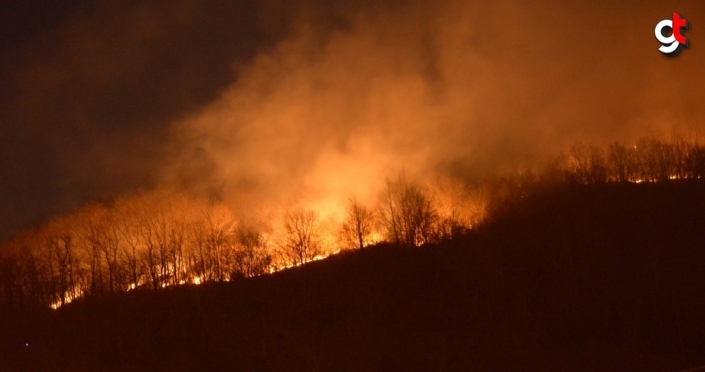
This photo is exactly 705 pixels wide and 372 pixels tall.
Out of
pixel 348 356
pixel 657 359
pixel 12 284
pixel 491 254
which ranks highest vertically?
pixel 12 284

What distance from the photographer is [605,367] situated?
22.8 metres

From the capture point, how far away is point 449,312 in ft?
133

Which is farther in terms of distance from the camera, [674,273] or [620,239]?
[620,239]

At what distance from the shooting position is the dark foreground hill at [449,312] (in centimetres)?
2734

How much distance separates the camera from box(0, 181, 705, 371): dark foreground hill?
27.3 m

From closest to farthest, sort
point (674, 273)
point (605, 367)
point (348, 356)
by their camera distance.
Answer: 1. point (605, 367)
2. point (348, 356)
3. point (674, 273)

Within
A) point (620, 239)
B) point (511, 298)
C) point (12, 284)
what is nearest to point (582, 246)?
point (620, 239)

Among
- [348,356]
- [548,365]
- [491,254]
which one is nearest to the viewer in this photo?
[548,365]

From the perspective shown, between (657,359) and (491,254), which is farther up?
(491,254)

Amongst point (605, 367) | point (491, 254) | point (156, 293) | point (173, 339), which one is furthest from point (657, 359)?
point (156, 293)

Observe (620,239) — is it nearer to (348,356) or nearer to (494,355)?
(494,355)

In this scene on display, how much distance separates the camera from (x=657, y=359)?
25656mm

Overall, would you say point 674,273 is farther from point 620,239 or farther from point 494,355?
point 494,355

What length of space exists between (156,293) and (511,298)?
29901 mm
